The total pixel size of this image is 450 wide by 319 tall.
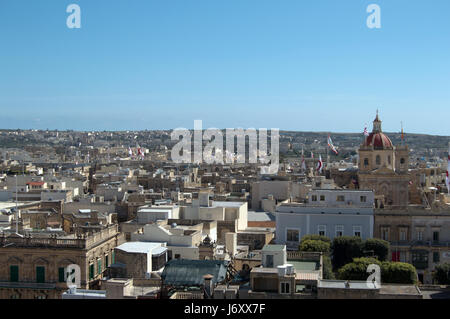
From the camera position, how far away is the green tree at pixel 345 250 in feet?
105

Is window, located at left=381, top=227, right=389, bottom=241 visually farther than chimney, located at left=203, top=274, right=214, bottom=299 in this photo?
Yes

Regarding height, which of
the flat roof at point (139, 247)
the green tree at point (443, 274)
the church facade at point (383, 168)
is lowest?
the green tree at point (443, 274)

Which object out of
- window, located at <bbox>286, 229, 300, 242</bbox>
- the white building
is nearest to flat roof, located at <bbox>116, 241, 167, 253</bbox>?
the white building

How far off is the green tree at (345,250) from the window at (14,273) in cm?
1530

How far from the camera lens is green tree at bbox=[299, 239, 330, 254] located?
30.5 m

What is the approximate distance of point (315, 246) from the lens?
30578 millimetres

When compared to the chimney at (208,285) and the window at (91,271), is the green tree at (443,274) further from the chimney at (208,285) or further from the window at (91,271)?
the window at (91,271)

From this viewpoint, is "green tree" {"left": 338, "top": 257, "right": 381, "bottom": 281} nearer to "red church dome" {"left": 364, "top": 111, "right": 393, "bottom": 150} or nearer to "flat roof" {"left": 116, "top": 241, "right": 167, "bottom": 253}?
"flat roof" {"left": 116, "top": 241, "right": 167, "bottom": 253}

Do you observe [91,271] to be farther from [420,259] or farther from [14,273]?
[420,259]

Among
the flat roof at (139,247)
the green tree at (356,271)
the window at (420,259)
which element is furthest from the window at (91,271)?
the window at (420,259)

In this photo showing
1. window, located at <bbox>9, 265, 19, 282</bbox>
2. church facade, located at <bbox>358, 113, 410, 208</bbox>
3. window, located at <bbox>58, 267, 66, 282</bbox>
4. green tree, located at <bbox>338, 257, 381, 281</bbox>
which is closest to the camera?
green tree, located at <bbox>338, 257, 381, 281</bbox>

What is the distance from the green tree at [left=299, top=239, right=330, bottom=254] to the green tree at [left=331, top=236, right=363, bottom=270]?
112 cm

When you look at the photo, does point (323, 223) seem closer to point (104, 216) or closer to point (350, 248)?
point (350, 248)
